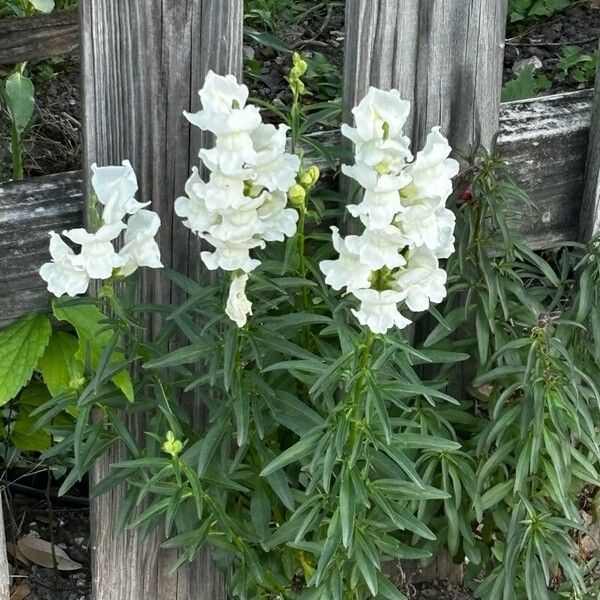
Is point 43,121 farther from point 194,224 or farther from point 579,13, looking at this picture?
point 579,13

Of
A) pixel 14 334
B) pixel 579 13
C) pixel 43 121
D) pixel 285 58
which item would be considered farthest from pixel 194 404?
pixel 579 13

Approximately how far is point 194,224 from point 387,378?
725mm

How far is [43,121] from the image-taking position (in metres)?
3.71

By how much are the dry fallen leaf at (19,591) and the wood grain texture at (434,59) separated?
1.66 m

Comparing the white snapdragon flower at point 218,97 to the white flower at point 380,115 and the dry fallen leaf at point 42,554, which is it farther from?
the dry fallen leaf at point 42,554

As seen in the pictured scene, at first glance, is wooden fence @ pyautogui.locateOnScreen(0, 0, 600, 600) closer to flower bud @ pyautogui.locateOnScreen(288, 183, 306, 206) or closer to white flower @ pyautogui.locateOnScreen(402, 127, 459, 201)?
flower bud @ pyautogui.locateOnScreen(288, 183, 306, 206)

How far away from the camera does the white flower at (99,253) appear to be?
2188 mm

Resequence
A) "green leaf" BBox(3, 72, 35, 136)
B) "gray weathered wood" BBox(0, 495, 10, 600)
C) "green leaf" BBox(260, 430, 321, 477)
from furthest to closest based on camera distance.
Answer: "green leaf" BBox(3, 72, 35, 136)
"gray weathered wood" BBox(0, 495, 10, 600)
"green leaf" BBox(260, 430, 321, 477)

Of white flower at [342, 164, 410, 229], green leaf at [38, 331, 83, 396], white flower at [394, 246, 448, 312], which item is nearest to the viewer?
white flower at [342, 164, 410, 229]

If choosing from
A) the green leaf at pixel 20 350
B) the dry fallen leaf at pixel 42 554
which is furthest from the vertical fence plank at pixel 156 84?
the dry fallen leaf at pixel 42 554

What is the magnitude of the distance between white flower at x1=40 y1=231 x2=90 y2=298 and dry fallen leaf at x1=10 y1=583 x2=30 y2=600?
134cm

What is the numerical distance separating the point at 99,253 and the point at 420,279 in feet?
2.01

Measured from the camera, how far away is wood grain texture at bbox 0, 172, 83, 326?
2.50 m

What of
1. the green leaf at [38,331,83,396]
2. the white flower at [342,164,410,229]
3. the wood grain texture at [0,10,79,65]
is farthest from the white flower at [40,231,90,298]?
the wood grain texture at [0,10,79,65]
